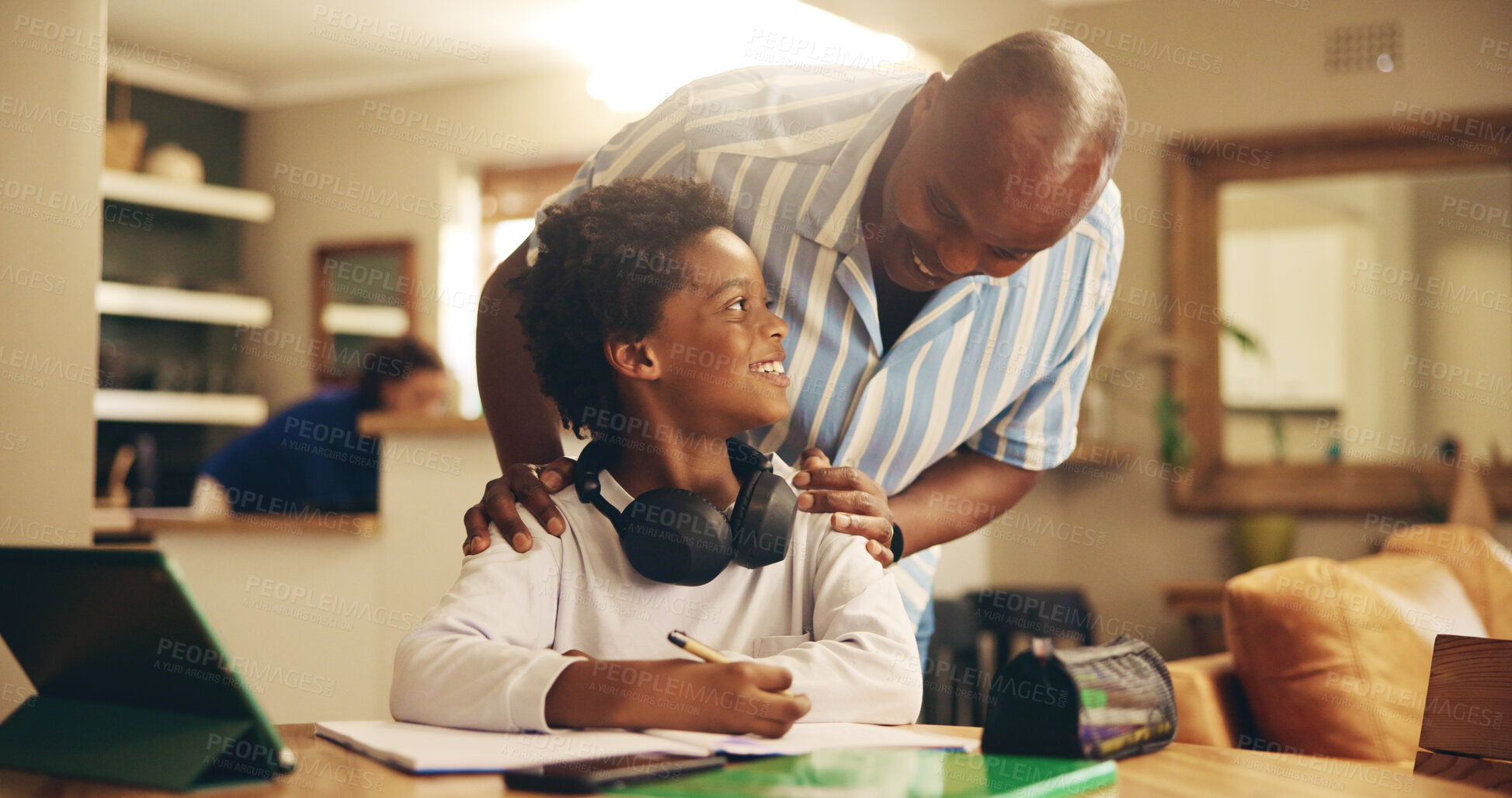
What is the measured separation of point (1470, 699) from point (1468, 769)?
5 centimetres

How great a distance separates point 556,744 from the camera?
0.78 metres

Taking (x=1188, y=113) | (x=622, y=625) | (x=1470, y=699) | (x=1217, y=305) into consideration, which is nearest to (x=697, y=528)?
(x=622, y=625)

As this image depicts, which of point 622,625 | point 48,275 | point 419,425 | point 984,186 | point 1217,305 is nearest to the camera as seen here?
point 622,625

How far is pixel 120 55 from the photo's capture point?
17.1 ft

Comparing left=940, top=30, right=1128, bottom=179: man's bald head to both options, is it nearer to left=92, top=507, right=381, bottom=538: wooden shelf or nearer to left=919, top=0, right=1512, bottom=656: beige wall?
left=92, top=507, right=381, bottom=538: wooden shelf

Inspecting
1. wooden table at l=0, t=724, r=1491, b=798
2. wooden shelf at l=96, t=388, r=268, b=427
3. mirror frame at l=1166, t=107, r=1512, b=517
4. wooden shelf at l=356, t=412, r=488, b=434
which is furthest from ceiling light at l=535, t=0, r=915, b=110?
wooden table at l=0, t=724, r=1491, b=798

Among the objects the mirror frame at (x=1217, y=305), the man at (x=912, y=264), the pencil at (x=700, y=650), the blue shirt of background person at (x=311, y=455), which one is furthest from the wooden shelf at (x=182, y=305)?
the pencil at (x=700, y=650)

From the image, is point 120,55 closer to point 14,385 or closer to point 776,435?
point 14,385

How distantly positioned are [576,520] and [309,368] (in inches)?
201

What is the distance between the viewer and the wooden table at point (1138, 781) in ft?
2.23

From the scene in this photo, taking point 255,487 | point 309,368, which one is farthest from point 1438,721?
point 309,368

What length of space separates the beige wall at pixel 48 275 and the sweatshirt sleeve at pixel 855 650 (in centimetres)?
106

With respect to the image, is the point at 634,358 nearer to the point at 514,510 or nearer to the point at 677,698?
the point at 514,510

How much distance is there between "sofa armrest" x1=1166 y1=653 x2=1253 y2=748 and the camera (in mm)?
1664
